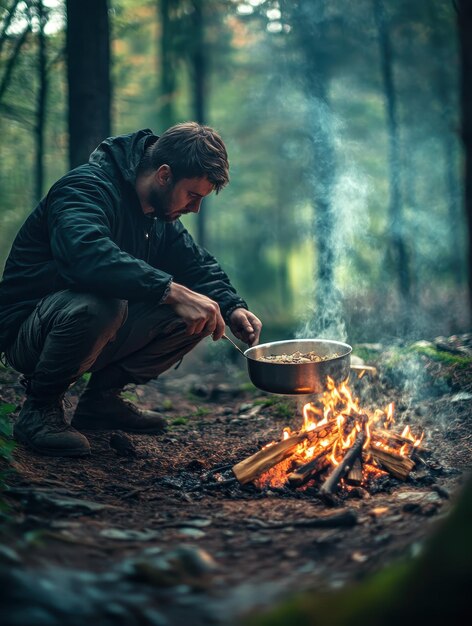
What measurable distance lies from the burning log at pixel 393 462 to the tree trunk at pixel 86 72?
465 centimetres

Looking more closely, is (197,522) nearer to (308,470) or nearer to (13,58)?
(308,470)

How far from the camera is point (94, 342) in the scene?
12.9ft

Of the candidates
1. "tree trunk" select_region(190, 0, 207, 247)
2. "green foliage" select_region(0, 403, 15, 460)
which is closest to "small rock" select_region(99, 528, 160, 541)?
"green foliage" select_region(0, 403, 15, 460)

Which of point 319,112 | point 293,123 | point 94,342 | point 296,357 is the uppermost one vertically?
point 293,123

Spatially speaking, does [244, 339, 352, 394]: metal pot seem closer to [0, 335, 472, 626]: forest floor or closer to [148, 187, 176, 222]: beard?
[0, 335, 472, 626]: forest floor

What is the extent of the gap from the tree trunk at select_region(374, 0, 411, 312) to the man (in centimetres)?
850

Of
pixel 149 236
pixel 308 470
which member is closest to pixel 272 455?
pixel 308 470

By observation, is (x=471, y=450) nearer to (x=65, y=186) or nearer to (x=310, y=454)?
(x=310, y=454)

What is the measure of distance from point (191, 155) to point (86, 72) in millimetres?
3431

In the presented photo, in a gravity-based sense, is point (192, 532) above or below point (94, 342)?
below

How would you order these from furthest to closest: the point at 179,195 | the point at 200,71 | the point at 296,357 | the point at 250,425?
1. the point at 200,71
2. the point at 250,425
3. the point at 296,357
4. the point at 179,195

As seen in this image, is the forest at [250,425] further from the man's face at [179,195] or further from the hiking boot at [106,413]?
the man's face at [179,195]

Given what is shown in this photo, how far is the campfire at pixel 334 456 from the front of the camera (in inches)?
144

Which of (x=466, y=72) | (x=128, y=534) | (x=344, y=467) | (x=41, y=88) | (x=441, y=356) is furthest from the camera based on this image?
(x=41, y=88)
